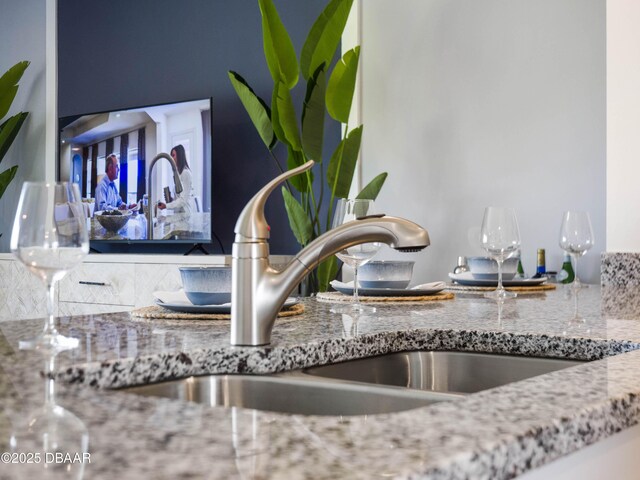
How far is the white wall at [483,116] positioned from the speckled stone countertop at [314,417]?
2.31m

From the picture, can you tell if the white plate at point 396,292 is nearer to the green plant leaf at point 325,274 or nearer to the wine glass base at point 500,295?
the wine glass base at point 500,295

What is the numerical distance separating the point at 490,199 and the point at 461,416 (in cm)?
318

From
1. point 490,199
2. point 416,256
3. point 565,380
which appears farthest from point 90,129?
point 565,380

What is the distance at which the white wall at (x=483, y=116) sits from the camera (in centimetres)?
344

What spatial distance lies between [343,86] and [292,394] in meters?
2.79

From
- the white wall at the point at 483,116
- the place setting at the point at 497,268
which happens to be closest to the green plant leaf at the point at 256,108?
the white wall at the point at 483,116

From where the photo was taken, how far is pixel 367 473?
0.48 meters

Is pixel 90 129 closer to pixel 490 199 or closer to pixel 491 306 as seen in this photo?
pixel 490 199

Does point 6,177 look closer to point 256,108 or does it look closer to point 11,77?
point 11,77

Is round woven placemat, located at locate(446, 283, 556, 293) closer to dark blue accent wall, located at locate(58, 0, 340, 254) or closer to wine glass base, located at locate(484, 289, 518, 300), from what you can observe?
wine glass base, located at locate(484, 289, 518, 300)

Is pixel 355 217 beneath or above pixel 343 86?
beneath

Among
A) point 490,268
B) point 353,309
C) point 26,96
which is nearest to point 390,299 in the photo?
point 353,309

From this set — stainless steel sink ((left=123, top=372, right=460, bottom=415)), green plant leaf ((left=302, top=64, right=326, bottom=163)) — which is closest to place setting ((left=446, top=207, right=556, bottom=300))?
stainless steel sink ((left=123, top=372, right=460, bottom=415))

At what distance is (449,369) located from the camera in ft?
4.29
